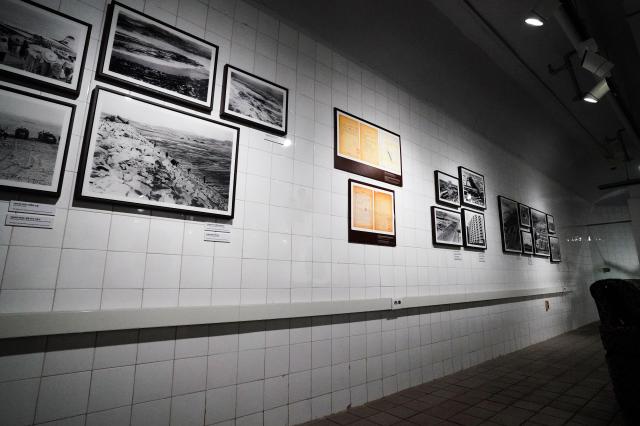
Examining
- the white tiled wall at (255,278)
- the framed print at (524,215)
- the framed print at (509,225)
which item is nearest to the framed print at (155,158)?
the white tiled wall at (255,278)

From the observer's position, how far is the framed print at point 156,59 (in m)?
1.88

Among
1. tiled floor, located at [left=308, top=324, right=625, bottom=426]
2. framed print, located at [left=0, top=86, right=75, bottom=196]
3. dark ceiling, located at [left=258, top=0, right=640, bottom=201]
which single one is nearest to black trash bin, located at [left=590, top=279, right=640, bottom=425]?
tiled floor, located at [left=308, top=324, right=625, bottom=426]

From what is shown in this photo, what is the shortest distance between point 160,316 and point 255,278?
0.67 metres

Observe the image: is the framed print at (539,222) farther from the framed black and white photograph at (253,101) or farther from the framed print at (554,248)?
the framed black and white photograph at (253,101)

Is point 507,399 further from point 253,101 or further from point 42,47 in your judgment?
point 42,47

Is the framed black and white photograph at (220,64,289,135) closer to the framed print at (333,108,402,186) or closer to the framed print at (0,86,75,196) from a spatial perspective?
the framed print at (333,108,402,186)

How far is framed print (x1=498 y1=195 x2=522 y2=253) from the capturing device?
5227mm

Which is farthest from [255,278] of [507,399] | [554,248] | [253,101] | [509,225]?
[554,248]

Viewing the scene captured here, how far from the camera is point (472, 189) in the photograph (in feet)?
15.4

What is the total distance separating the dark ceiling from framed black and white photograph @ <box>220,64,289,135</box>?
0.74m

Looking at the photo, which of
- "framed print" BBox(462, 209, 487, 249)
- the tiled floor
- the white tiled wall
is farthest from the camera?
"framed print" BBox(462, 209, 487, 249)

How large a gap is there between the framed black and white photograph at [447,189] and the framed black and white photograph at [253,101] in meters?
2.39

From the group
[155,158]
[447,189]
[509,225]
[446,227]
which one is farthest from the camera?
[509,225]

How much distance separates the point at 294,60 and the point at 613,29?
3666 millimetres
